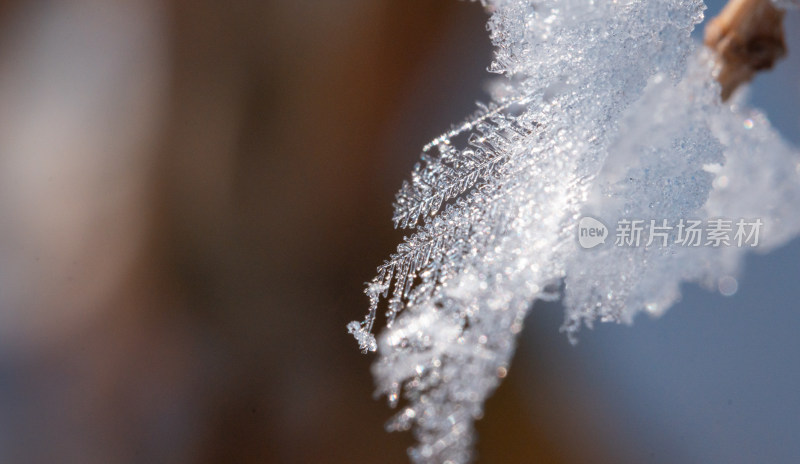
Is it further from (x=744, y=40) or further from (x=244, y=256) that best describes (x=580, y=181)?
(x=244, y=256)

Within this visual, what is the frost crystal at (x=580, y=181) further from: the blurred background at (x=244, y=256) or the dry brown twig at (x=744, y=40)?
the blurred background at (x=244, y=256)

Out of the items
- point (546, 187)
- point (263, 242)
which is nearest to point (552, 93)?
point (546, 187)

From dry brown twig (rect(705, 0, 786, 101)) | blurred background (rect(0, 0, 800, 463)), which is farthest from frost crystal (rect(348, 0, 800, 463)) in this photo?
blurred background (rect(0, 0, 800, 463))

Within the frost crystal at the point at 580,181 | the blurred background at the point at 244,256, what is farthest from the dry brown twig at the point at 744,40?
the blurred background at the point at 244,256

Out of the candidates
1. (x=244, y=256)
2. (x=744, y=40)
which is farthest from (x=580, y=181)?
(x=244, y=256)

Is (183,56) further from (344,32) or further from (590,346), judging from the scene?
(590,346)
